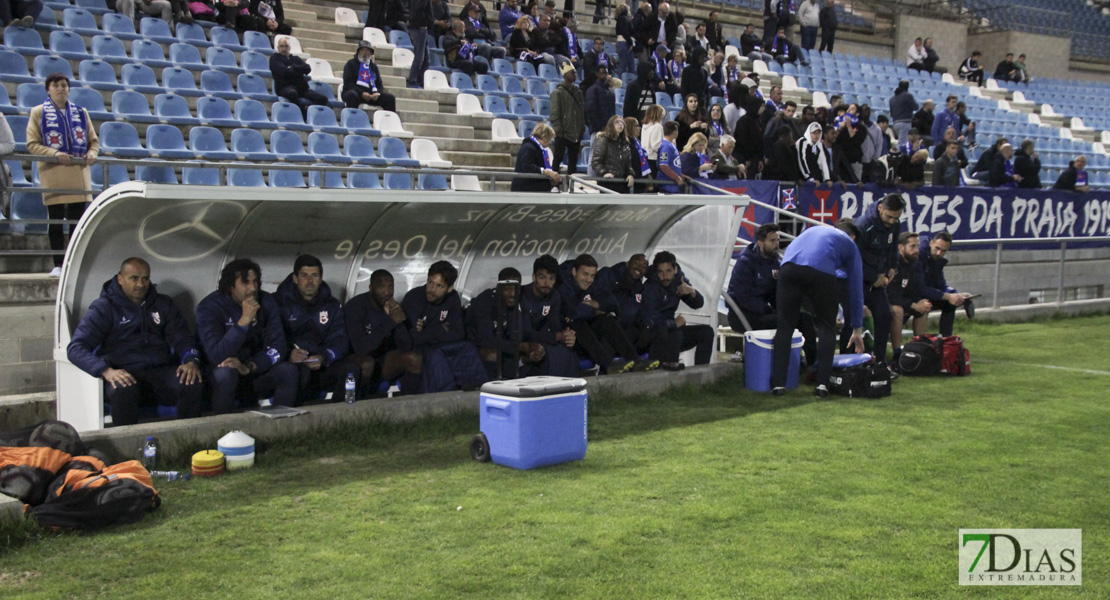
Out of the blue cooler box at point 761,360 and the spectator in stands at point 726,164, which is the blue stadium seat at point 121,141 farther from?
the spectator in stands at point 726,164

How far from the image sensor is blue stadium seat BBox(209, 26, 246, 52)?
570 inches

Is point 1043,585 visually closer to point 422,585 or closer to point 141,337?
point 422,585

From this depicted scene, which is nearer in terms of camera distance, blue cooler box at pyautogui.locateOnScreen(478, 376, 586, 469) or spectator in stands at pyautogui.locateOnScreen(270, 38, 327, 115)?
blue cooler box at pyautogui.locateOnScreen(478, 376, 586, 469)

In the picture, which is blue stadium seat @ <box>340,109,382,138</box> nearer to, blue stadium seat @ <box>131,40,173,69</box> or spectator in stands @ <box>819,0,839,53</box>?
blue stadium seat @ <box>131,40,173,69</box>

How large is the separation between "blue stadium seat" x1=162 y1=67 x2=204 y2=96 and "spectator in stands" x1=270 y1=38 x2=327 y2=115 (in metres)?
1.05

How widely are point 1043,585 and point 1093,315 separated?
13537mm

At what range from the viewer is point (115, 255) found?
24.2 feet

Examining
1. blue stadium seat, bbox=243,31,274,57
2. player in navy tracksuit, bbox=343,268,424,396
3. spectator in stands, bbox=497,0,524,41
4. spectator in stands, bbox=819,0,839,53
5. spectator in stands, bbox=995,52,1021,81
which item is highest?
spectator in stands, bbox=819,0,839,53

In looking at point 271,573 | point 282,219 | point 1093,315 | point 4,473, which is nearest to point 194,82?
point 282,219

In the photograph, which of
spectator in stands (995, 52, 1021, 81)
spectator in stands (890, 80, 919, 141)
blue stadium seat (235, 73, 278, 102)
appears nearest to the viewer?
blue stadium seat (235, 73, 278, 102)

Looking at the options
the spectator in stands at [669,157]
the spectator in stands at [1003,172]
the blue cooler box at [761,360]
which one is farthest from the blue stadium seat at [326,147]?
the spectator in stands at [1003,172]

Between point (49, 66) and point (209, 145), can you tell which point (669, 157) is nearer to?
point (209, 145)

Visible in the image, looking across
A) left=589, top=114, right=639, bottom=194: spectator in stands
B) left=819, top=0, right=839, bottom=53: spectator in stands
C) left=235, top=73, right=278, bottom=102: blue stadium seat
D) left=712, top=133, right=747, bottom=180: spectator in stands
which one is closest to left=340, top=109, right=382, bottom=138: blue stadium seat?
left=235, top=73, right=278, bottom=102: blue stadium seat

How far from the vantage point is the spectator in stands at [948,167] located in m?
17.5
